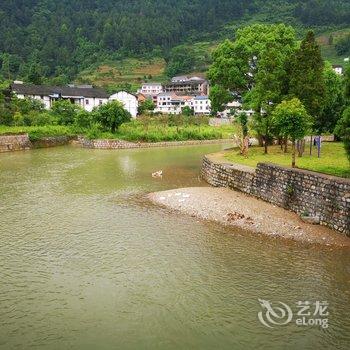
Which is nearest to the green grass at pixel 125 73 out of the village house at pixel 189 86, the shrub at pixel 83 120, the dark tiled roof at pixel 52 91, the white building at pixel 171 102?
the village house at pixel 189 86

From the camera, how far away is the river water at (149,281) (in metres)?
9.95

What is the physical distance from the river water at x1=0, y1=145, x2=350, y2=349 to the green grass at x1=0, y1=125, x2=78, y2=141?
30434mm

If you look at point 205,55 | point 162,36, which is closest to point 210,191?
point 205,55

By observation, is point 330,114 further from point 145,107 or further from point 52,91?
point 145,107

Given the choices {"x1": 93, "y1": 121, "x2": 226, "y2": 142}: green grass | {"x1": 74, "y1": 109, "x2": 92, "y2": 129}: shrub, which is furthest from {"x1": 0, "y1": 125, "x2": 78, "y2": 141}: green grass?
{"x1": 93, "y1": 121, "x2": 226, "y2": 142}: green grass

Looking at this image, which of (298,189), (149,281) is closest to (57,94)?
(298,189)

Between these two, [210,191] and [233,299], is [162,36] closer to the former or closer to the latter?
[210,191]

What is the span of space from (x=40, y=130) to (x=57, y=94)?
28457 millimetres

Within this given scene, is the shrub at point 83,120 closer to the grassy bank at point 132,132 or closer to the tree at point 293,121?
the grassy bank at point 132,132

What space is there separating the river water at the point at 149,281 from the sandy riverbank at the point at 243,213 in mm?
786

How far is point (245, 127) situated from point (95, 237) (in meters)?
21.6

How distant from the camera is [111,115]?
5425 cm

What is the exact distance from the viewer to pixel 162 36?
593 feet

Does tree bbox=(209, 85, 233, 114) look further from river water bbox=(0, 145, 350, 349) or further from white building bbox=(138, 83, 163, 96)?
white building bbox=(138, 83, 163, 96)
